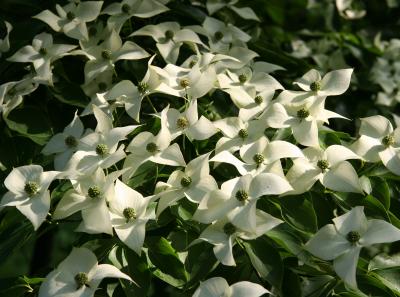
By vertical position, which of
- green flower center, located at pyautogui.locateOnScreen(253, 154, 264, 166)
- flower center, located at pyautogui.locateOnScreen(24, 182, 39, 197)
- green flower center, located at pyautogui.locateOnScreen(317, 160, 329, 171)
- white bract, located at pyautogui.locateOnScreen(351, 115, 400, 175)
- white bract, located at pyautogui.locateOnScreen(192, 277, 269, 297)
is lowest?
white bract, located at pyautogui.locateOnScreen(192, 277, 269, 297)

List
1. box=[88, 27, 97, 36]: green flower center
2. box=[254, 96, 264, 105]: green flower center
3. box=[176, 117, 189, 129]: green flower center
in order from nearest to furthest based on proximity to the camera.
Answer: box=[176, 117, 189, 129]: green flower center
box=[254, 96, 264, 105]: green flower center
box=[88, 27, 97, 36]: green flower center

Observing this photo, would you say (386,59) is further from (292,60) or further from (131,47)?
(131,47)

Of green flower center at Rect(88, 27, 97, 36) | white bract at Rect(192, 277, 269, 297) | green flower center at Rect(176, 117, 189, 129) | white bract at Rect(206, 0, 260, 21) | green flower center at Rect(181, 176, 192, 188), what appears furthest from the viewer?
white bract at Rect(206, 0, 260, 21)

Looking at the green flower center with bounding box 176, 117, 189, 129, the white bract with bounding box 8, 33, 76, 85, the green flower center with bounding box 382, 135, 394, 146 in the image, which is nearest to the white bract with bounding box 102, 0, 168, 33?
the white bract with bounding box 8, 33, 76, 85

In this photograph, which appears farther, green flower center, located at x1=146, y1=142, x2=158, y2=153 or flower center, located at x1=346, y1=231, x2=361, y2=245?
green flower center, located at x1=146, y1=142, x2=158, y2=153

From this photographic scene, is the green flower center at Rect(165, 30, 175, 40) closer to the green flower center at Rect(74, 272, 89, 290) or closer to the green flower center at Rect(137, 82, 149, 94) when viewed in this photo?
the green flower center at Rect(137, 82, 149, 94)

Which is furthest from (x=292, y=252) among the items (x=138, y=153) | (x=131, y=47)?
(x=131, y=47)

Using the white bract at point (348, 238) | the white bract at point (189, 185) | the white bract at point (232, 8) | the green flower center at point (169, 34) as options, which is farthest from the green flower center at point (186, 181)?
the white bract at point (232, 8)
